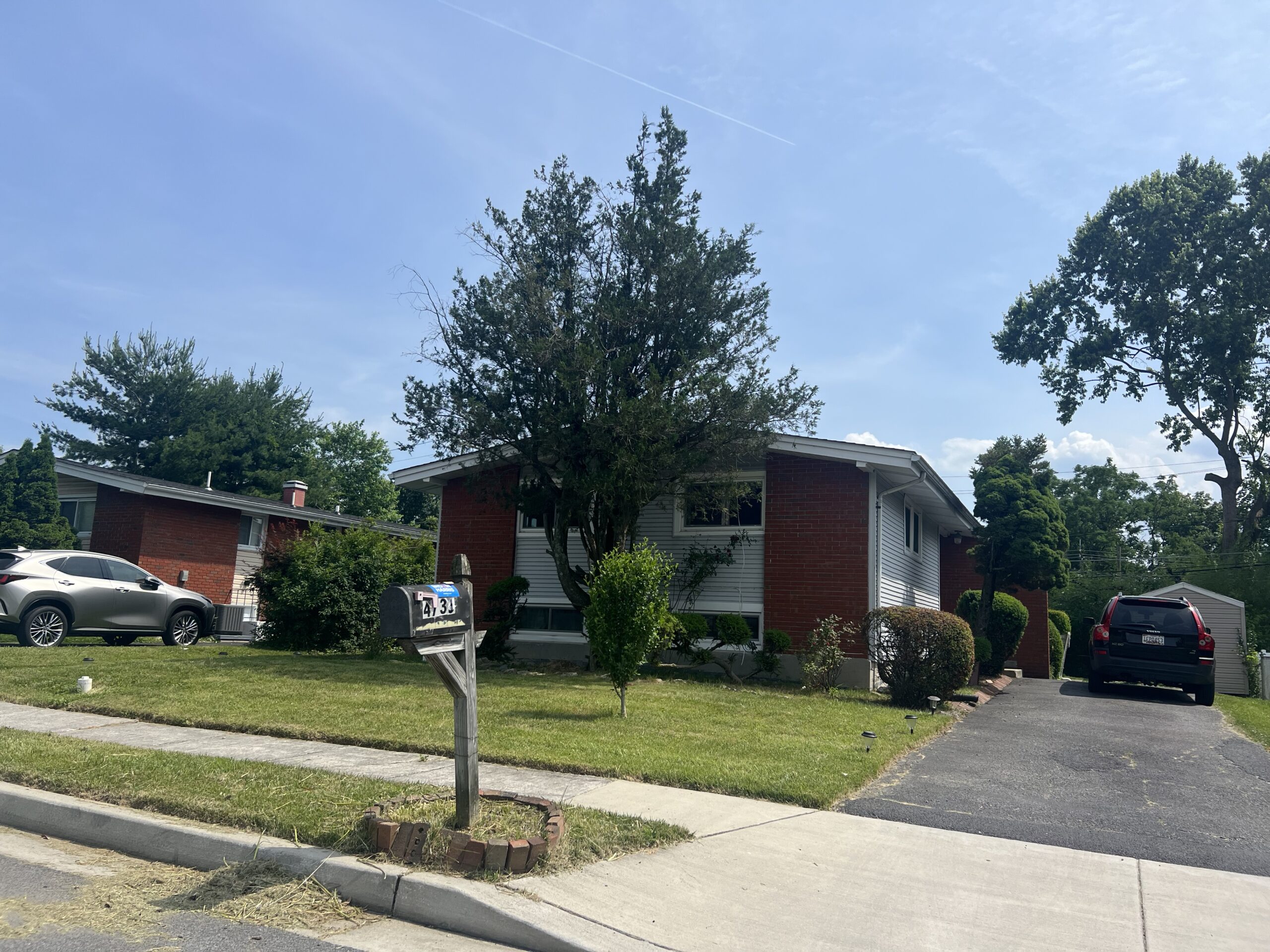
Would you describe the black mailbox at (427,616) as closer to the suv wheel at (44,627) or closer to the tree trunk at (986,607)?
the suv wheel at (44,627)

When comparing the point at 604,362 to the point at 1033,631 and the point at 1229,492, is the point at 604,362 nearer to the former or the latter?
the point at 1033,631

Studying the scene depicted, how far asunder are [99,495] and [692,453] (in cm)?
1810

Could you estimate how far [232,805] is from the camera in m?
5.50

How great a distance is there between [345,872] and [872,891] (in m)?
2.69

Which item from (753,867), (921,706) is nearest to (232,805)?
(753,867)

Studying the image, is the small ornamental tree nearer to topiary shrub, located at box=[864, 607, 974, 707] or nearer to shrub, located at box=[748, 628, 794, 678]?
topiary shrub, located at box=[864, 607, 974, 707]

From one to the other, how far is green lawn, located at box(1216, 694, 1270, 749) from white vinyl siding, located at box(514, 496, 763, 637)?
7269mm

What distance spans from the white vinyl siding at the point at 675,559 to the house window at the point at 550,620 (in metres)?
0.15

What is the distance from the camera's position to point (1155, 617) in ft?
50.7

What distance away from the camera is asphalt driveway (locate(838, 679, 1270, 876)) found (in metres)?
5.77

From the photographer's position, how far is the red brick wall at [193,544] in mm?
22875

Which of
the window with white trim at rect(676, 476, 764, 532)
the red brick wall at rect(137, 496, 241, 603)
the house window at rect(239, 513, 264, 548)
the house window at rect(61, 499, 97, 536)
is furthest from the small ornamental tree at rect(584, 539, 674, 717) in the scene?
the house window at rect(61, 499, 97, 536)

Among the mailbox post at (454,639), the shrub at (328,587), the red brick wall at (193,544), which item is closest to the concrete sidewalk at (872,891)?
the mailbox post at (454,639)

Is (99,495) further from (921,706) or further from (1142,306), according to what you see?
(1142,306)
